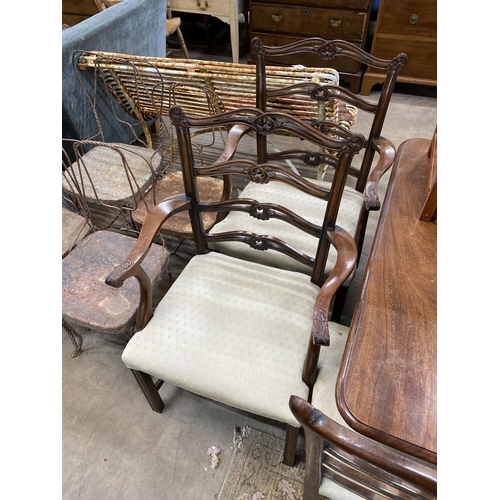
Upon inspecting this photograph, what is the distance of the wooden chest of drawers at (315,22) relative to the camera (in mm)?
2567

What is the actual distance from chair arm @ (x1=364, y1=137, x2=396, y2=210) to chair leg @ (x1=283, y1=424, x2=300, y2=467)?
0.65 meters

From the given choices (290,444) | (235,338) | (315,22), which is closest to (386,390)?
(235,338)

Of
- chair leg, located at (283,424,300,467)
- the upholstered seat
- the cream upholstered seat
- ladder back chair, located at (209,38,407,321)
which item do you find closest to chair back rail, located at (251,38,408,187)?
ladder back chair, located at (209,38,407,321)

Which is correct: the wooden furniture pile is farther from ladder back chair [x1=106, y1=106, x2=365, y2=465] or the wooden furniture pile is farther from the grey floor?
the grey floor

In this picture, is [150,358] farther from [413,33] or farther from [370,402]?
[413,33]

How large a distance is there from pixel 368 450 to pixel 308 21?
303 cm

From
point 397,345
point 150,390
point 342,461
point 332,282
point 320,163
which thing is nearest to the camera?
point 342,461

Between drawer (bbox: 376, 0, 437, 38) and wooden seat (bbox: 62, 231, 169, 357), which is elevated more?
drawer (bbox: 376, 0, 437, 38)

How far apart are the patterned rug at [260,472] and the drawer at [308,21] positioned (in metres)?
2.79

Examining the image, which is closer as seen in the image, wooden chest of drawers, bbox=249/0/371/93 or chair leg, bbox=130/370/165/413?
chair leg, bbox=130/370/165/413

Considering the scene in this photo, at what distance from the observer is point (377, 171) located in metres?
1.14

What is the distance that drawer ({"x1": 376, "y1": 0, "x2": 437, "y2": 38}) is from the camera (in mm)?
2396

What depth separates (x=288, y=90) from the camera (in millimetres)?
1236

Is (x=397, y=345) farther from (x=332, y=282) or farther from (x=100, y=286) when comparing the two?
(x=100, y=286)
